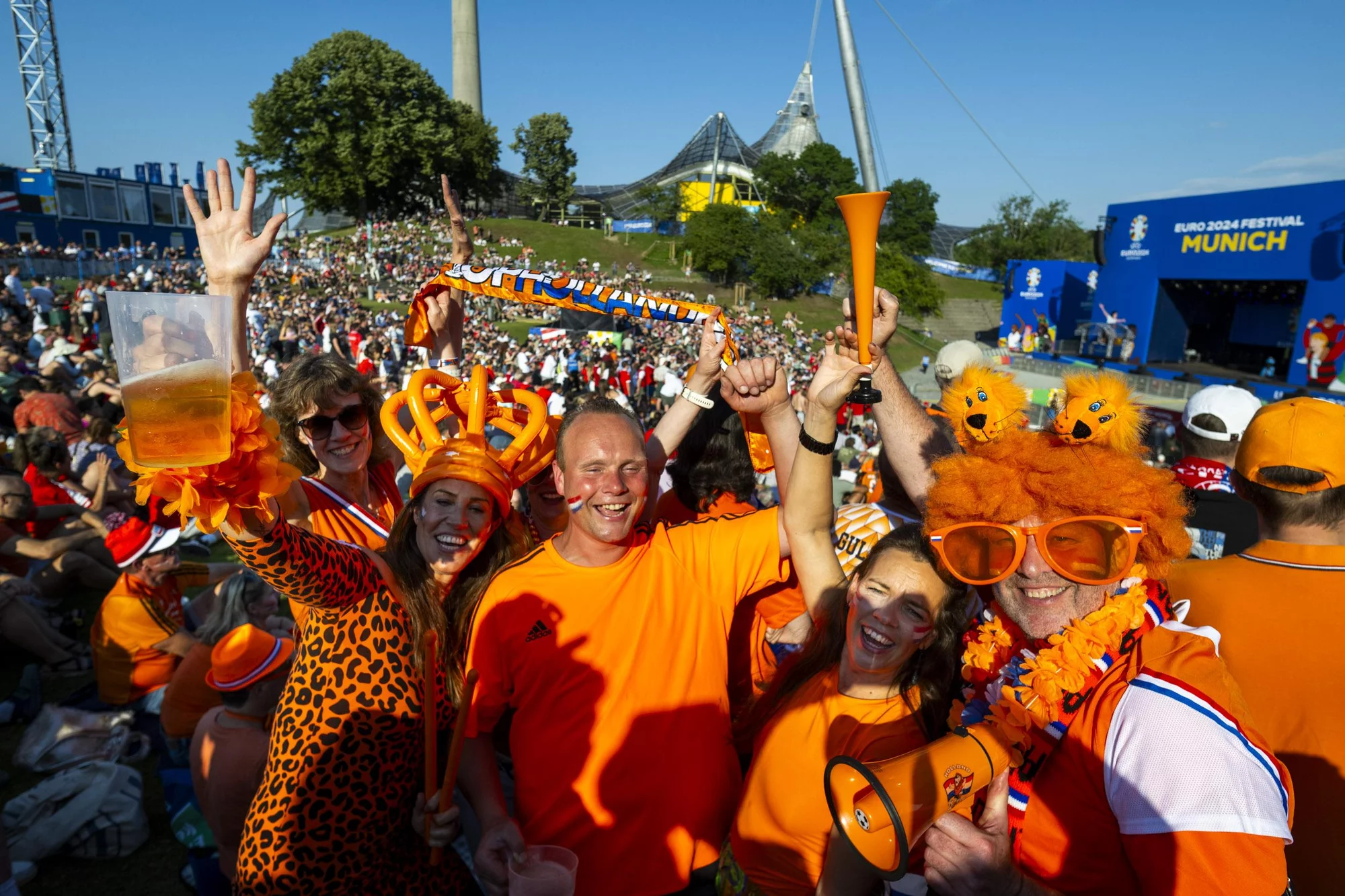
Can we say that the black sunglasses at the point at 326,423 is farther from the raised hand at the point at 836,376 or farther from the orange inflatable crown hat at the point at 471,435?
the raised hand at the point at 836,376

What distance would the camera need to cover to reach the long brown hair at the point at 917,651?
1961mm

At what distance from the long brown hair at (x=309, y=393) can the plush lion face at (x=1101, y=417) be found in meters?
2.43

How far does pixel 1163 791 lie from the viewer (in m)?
1.32

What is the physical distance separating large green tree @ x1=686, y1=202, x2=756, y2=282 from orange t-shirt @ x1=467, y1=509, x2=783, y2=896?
4453 centimetres

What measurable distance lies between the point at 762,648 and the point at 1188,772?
1555 mm

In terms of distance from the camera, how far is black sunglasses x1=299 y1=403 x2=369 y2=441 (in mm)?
2893

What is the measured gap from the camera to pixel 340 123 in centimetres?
4428

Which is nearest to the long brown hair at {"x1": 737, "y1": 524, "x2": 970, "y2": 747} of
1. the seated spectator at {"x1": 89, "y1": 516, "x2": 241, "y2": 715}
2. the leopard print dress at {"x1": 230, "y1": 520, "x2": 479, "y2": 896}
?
the leopard print dress at {"x1": 230, "y1": 520, "x2": 479, "y2": 896}

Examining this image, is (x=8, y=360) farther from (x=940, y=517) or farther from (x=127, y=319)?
(x=940, y=517)

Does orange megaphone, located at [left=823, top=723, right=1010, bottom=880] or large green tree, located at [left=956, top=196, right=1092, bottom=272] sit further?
large green tree, located at [left=956, top=196, right=1092, bottom=272]

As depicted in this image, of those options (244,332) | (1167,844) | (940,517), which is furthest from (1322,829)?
(244,332)

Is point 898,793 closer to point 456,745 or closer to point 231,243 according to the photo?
point 456,745

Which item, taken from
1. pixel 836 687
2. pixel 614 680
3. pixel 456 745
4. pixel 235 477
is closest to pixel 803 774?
pixel 836 687

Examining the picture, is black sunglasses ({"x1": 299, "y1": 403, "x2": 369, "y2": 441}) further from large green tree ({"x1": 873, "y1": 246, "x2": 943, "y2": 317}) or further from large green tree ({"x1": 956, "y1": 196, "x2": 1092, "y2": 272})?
large green tree ({"x1": 956, "y1": 196, "x2": 1092, "y2": 272})
